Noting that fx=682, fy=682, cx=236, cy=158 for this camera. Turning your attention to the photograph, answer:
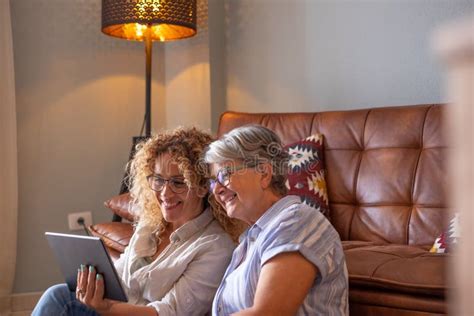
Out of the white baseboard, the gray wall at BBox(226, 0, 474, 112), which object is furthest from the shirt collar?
the white baseboard

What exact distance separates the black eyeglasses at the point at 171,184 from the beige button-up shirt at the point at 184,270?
0.08 m

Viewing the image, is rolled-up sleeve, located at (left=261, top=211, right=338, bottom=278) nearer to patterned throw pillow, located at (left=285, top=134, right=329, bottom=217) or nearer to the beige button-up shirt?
the beige button-up shirt

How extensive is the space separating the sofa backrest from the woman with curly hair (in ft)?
2.33

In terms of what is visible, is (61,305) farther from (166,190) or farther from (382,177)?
(382,177)

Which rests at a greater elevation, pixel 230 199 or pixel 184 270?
pixel 230 199

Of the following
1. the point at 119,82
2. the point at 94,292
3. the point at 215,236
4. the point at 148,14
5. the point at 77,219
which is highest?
the point at 148,14

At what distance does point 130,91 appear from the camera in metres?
3.70

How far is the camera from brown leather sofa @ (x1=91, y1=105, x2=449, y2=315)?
83.3 inches

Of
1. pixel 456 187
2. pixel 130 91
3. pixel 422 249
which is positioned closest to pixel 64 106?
pixel 130 91

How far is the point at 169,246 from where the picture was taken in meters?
1.72

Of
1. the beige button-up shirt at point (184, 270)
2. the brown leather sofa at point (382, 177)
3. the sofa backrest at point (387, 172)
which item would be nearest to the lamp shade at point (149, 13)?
the brown leather sofa at point (382, 177)

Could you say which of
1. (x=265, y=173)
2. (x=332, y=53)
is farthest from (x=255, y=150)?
(x=332, y=53)

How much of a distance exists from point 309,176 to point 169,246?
78cm

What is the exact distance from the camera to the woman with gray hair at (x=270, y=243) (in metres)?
1.21
